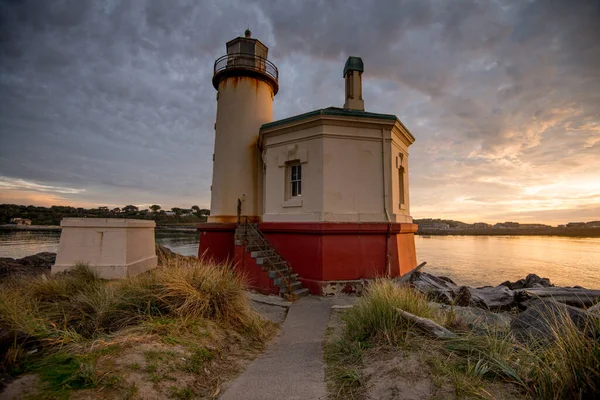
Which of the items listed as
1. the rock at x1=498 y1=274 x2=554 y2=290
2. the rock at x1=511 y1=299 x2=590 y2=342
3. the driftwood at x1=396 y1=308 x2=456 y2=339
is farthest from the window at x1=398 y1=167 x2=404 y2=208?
the driftwood at x1=396 y1=308 x2=456 y2=339

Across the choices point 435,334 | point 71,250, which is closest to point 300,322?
point 435,334

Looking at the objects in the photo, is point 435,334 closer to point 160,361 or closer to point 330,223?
point 160,361

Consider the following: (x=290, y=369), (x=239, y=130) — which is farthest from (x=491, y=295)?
(x=239, y=130)

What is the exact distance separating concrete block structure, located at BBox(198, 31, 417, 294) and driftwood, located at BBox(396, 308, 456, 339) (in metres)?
4.98

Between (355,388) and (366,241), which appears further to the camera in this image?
(366,241)

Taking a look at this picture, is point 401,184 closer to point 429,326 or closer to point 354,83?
point 354,83

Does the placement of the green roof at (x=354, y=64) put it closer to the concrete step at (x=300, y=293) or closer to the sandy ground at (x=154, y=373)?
the concrete step at (x=300, y=293)

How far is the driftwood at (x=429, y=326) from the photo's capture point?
4102 millimetres

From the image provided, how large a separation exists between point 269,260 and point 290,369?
18.3 ft

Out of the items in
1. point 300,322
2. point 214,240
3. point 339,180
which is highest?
point 339,180

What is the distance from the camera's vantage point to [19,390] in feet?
9.12

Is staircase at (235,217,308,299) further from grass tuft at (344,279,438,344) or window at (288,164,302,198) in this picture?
grass tuft at (344,279,438,344)

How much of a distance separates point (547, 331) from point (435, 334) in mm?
1543

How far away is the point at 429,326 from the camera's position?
429 cm
